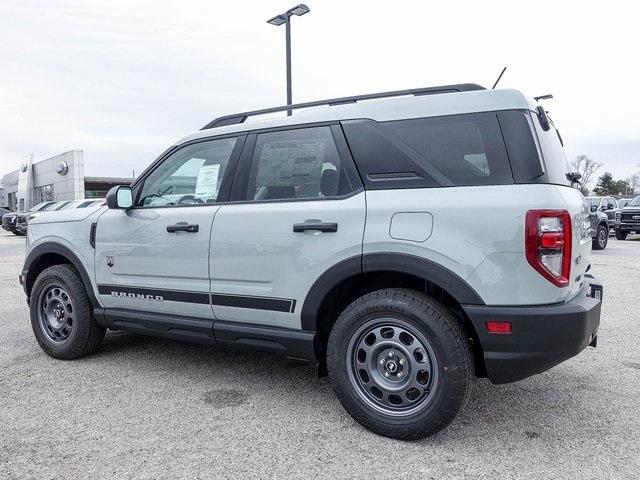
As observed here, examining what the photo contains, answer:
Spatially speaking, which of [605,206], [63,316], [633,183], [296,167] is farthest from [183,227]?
[633,183]

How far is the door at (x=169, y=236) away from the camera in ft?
11.8

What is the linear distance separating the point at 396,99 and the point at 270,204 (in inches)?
40.4

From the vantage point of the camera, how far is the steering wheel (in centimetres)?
374

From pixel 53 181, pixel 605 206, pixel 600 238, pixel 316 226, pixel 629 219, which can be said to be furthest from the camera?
pixel 53 181

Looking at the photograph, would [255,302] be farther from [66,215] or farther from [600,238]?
[600,238]

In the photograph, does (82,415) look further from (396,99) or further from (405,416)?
(396,99)

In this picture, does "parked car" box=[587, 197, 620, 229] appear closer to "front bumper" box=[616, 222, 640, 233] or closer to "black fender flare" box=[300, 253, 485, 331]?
"front bumper" box=[616, 222, 640, 233]

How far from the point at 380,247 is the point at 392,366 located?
26.8 inches

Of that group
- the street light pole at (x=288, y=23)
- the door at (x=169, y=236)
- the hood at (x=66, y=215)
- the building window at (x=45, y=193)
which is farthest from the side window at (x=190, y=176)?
the building window at (x=45, y=193)

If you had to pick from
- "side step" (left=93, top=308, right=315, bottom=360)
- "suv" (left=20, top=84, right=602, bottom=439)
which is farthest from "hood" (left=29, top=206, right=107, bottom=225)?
"side step" (left=93, top=308, right=315, bottom=360)

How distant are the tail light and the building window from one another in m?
50.5

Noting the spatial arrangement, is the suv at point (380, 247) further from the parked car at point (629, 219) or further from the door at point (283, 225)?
the parked car at point (629, 219)

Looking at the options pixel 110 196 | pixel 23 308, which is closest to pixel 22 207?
pixel 23 308

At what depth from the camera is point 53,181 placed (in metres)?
46.3
